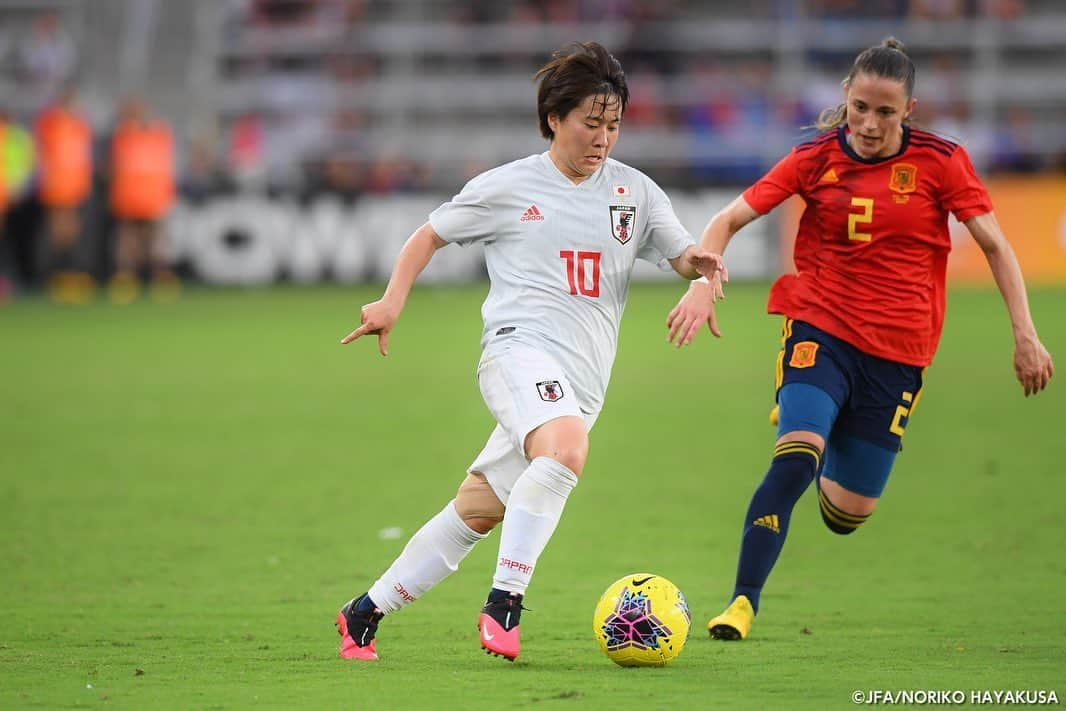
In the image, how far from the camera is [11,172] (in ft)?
82.7

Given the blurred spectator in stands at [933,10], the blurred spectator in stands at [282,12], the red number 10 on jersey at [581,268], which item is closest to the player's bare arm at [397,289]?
the red number 10 on jersey at [581,268]

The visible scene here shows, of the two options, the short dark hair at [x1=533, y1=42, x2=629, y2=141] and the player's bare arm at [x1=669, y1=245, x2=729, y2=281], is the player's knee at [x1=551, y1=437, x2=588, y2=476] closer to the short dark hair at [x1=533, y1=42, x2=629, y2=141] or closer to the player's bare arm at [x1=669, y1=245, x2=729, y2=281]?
the player's bare arm at [x1=669, y1=245, x2=729, y2=281]

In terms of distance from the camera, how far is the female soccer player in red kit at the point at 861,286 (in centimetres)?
631

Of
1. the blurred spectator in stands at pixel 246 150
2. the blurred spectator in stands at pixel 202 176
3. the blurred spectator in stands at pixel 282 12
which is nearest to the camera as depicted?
the blurred spectator in stands at pixel 202 176

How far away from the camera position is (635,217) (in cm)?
602

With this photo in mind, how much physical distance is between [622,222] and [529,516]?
1.16 meters

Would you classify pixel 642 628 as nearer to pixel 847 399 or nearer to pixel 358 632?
pixel 358 632

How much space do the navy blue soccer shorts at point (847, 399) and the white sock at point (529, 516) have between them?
1237mm

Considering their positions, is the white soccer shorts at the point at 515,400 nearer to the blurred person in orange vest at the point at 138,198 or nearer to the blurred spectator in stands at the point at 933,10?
the blurred person in orange vest at the point at 138,198

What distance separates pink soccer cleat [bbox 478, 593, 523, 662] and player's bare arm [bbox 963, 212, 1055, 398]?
2.19 meters

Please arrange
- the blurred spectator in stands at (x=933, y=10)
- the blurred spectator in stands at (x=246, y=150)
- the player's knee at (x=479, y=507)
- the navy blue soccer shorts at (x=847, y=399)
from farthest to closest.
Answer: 1. the blurred spectator in stands at (x=933, y=10)
2. the blurred spectator in stands at (x=246, y=150)
3. the navy blue soccer shorts at (x=847, y=399)
4. the player's knee at (x=479, y=507)

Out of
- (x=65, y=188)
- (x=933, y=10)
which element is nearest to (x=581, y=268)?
(x=65, y=188)

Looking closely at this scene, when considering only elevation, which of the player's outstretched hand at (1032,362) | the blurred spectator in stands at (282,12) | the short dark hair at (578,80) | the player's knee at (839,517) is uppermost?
the short dark hair at (578,80)

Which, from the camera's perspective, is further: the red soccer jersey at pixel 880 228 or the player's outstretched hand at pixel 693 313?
the red soccer jersey at pixel 880 228
